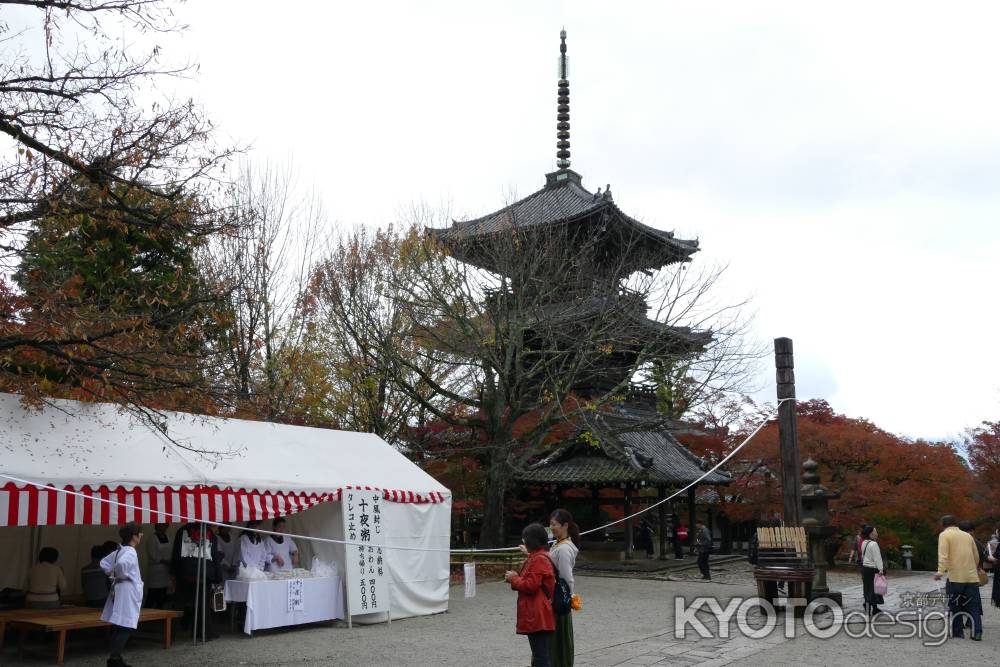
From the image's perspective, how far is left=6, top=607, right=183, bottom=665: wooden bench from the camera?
9023mm

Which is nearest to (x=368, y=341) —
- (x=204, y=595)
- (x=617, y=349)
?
(x=617, y=349)

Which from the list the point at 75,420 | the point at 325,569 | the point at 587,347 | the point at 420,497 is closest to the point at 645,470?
the point at 587,347

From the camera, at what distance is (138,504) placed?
9.45 m

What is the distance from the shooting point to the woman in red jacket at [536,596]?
6.48 metres

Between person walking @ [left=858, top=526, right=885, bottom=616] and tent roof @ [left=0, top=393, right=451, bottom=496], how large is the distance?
6174 millimetres

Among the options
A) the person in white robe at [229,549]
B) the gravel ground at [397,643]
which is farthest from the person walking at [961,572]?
the person in white robe at [229,549]

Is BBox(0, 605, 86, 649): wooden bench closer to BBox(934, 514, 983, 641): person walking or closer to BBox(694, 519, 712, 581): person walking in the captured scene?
BBox(934, 514, 983, 641): person walking

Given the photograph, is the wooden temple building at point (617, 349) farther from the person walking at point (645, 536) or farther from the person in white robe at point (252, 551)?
the person in white robe at point (252, 551)

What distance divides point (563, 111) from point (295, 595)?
2276 cm

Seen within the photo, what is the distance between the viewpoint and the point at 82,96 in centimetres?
784

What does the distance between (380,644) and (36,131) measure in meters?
6.66

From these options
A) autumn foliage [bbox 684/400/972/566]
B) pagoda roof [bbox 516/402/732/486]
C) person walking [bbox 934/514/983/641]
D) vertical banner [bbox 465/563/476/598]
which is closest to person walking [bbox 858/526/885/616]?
person walking [bbox 934/514/983/641]

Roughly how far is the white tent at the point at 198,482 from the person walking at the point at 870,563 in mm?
6139

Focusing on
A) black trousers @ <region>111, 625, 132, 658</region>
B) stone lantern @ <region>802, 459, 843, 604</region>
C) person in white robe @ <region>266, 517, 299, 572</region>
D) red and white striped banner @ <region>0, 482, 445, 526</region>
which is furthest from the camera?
stone lantern @ <region>802, 459, 843, 604</region>
